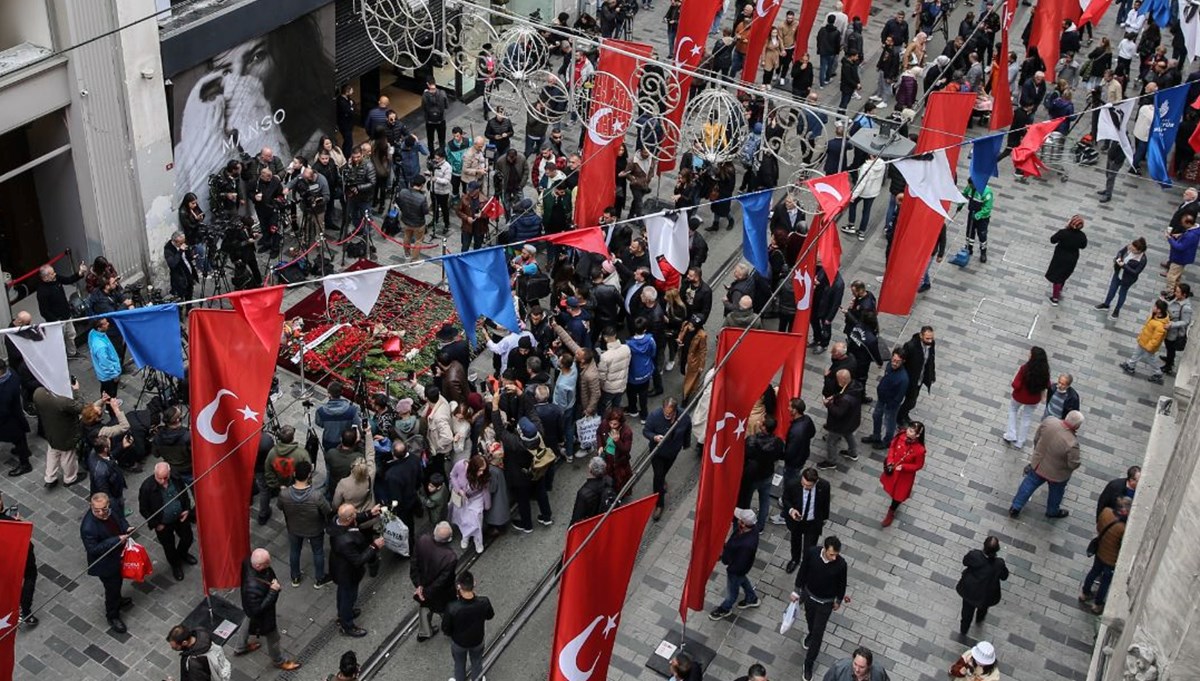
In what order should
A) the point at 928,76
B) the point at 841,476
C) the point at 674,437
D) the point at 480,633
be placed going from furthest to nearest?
the point at 928,76
the point at 841,476
the point at 674,437
the point at 480,633

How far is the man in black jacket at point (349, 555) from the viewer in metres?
14.0

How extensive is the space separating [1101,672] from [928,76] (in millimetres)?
16893

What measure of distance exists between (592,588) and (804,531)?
17.1ft

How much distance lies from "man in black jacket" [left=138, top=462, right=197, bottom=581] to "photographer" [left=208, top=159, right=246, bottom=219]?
22.3 ft

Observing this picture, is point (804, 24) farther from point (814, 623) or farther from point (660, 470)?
point (814, 623)

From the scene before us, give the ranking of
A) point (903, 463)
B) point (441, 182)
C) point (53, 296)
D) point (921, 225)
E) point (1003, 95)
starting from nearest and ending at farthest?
point (903, 463) → point (53, 296) → point (921, 225) → point (441, 182) → point (1003, 95)

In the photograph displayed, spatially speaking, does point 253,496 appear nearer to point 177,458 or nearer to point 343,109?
point 177,458

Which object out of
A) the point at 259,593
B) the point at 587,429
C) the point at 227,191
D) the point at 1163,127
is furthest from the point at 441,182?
the point at 1163,127

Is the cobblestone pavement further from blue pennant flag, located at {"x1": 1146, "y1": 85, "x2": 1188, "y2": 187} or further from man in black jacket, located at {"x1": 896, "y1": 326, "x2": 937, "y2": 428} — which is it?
blue pennant flag, located at {"x1": 1146, "y1": 85, "x2": 1188, "y2": 187}

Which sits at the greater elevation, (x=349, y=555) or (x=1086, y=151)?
(x=1086, y=151)

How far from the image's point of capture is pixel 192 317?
12.7 meters

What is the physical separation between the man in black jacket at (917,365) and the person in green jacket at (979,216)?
167 inches

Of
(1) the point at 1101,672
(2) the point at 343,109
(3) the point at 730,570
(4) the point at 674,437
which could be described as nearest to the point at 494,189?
(2) the point at 343,109

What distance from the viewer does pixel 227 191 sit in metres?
20.9
